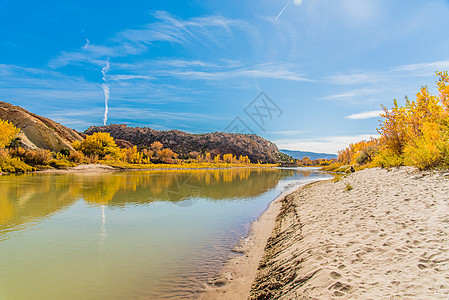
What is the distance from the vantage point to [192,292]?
5375 millimetres

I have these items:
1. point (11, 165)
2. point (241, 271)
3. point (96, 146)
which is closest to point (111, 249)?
point (241, 271)

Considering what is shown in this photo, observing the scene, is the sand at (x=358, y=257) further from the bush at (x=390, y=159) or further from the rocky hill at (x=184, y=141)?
the rocky hill at (x=184, y=141)

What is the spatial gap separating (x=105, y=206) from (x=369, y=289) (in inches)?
619

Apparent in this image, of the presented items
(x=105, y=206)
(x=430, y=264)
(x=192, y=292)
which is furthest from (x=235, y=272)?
(x=105, y=206)

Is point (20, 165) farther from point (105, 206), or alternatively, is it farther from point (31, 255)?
point (31, 255)

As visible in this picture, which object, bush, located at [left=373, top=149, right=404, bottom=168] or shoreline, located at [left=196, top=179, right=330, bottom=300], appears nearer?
shoreline, located at [left=196, top=179, right=330, bottom=300]

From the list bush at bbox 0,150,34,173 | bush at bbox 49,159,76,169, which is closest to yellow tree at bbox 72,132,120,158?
bush at bbox 49,159,76,169

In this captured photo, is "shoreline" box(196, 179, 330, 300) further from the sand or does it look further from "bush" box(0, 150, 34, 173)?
"bush" box(0, 150, 34, 173)

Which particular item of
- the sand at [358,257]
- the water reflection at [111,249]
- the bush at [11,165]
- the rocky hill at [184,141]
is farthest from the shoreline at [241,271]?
the rocky hill at [184,141]

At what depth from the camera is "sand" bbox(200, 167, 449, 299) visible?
3574mm

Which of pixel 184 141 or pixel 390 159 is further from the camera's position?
pixel 184 141

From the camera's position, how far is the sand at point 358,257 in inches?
141

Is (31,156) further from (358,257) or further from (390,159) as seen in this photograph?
(390,159)

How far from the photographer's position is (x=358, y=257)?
470 centimetres
